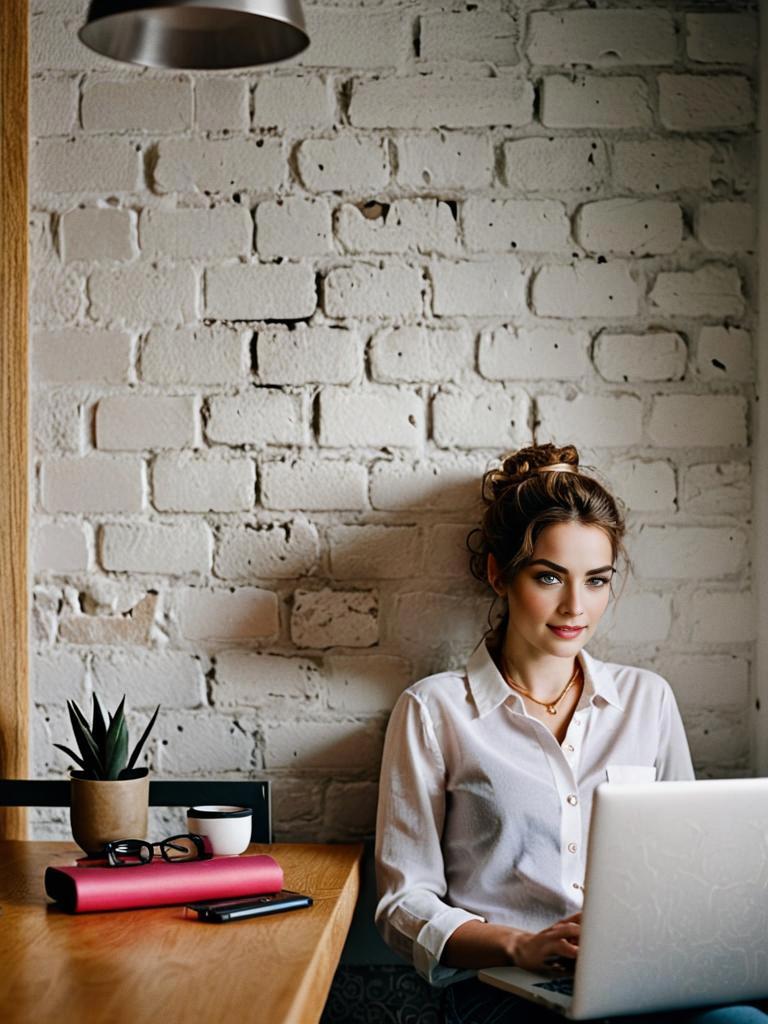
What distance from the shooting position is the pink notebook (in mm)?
1553

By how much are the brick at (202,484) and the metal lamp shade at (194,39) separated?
0.77 metres

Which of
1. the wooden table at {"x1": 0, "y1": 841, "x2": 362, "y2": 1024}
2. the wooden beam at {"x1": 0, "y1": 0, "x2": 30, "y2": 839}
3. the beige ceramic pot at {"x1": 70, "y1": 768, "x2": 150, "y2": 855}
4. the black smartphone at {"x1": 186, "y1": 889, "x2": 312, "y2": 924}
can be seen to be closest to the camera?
the wooden table at {"x1": 0, "y1": 841, "x2": 362, "y2": 1024}

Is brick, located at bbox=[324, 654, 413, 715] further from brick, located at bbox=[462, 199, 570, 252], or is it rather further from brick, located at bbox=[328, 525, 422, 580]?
brick, located at bbox=[462, 199, 570, 252]

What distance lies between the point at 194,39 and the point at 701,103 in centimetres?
102

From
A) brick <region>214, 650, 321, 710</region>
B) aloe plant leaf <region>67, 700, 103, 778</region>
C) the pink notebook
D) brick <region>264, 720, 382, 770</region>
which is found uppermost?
brick <region>214, 650, 321, 710</region>

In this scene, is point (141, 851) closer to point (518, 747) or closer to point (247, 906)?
point (247, 906)

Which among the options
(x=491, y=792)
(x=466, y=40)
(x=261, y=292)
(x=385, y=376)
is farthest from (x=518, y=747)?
(x=466, y=40)

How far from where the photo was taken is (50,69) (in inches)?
85.4

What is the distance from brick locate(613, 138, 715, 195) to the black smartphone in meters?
1.36

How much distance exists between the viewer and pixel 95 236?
2168 mm

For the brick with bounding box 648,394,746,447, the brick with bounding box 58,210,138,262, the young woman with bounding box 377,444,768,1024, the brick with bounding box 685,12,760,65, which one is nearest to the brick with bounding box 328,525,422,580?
the young woman with bounding box 377,444,768,1024

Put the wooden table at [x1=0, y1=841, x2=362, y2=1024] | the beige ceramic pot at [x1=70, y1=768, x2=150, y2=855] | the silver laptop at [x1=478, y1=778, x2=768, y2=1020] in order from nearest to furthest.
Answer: the wooden table at [x1=0, y1=841, x2=362, y2=1024], the silver laptop at [x1=478, y1=778, x2=768, y2=1020], the beige ceramic pot at [x1=70, y1=768, x2=150, y2=855]

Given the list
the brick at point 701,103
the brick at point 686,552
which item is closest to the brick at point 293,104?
the brick at point 701,103

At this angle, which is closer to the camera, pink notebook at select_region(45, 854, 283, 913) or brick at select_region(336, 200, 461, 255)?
pink notebook at select_region(45, 854, 283, 913)
